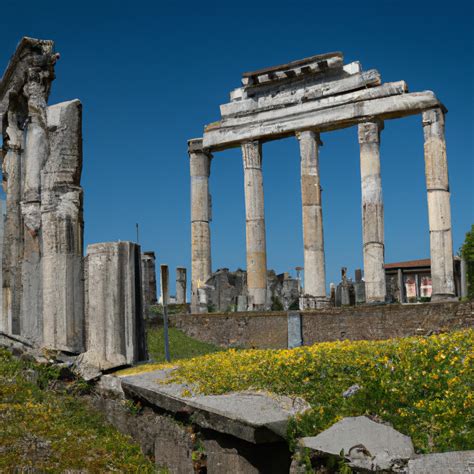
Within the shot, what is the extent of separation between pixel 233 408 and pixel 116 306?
334 cm

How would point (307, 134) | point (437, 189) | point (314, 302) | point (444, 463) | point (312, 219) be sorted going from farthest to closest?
point (307, 134) → point (312, 219) → point (314, 302) → point (437, 189) → point (444, 463)

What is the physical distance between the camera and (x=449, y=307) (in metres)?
18.5

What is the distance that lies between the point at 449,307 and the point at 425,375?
1303 cm

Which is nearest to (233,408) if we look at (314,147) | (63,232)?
(63,232)

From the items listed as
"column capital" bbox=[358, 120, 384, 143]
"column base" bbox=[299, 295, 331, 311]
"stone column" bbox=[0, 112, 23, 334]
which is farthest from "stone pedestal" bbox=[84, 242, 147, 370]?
"column capital" bbox=[358, 120, 384, 143]

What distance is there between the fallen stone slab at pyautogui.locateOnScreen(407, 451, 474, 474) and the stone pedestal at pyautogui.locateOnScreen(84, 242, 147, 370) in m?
Result: 4.81

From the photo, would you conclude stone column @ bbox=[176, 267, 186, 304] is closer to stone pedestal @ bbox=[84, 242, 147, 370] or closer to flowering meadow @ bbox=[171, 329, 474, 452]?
stone pedestal @ bbox=[84, 242, 147, 370]

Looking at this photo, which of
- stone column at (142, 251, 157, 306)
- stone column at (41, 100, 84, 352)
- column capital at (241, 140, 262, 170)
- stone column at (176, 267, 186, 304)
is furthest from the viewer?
stone column at (176, 267, 186, 304)

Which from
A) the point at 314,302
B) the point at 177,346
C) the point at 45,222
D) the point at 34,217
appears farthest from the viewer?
the point at 314,302

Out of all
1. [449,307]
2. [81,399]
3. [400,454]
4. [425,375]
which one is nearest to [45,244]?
[81,399]

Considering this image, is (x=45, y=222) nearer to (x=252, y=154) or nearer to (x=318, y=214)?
(x=318, y=214)

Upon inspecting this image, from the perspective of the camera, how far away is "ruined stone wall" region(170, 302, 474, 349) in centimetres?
1848

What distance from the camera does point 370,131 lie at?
23.5 meters

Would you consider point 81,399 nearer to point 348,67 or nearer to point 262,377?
point 262,377
